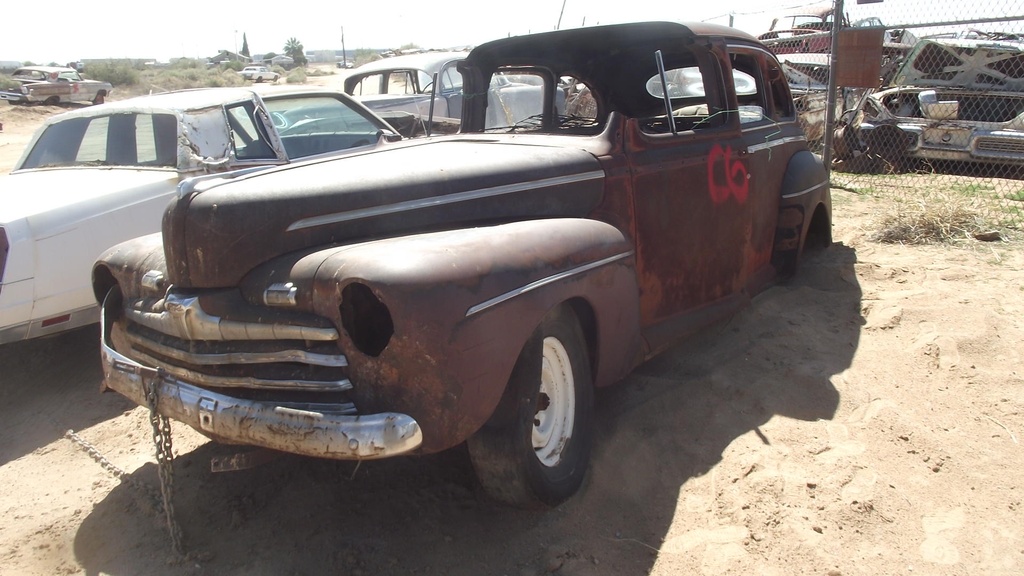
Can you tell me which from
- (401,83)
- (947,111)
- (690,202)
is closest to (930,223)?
(947,111)

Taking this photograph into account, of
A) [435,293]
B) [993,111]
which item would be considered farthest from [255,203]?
[993,111]

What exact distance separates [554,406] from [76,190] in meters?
3.37

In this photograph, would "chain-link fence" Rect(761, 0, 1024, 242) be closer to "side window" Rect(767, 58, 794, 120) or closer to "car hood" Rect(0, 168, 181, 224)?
"side window" Rect(767, 58, 794, 120)

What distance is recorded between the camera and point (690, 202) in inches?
152

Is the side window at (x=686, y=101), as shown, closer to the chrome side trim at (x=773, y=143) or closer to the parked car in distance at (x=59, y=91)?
the chrome side trim at (x=773, y=143)

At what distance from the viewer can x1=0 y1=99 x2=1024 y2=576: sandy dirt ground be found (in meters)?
2.77

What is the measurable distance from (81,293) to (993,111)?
931 centimetres

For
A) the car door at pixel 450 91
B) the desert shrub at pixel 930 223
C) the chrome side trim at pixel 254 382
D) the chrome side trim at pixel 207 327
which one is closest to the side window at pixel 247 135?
the chrome side trim at pixel 207 327

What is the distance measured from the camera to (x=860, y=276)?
529 cm

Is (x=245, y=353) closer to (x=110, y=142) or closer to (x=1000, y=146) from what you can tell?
(x=110, y=142)

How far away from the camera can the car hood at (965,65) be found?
9102 millimetres

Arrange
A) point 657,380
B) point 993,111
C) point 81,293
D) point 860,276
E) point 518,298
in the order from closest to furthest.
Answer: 1. point 518,298
2. point 657,380
3. point 81,293
4. point 860,276
5. point 993,111

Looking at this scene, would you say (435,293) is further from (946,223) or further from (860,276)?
(946,223)

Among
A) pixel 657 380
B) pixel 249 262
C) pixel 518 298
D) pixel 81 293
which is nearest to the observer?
pixel 518 298
